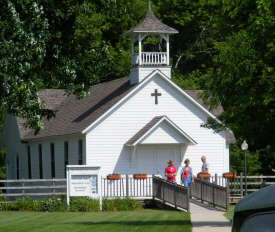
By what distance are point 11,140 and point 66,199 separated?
16.5 metres

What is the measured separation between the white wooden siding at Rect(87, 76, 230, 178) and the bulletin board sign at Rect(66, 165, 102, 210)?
544 cm

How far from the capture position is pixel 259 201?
4387mm

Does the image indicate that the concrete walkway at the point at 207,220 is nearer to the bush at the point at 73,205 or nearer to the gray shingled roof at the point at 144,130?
the bush at the point at 73,205

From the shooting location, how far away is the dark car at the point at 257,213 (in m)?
4.22

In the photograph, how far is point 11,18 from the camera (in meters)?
12.5

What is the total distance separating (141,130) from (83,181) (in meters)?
6.87

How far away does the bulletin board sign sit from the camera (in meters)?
22.3

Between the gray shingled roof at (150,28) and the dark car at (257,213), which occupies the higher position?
the gray shingled roof at (150,28)

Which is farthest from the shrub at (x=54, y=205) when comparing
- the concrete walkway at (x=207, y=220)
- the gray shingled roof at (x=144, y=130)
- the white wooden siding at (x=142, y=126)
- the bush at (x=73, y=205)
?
the gray shingled roof at (x=144, y=130)

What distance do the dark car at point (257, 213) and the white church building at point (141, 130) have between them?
22858 millimetres

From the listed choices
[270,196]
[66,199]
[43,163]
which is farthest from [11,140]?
[270,196]

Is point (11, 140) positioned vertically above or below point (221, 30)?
below

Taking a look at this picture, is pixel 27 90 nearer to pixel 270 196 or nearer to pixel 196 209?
pixel 270 196

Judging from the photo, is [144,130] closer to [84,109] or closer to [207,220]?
[84,109]
